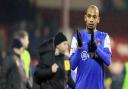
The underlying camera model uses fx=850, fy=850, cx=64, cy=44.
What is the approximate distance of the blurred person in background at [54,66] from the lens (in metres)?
12.6

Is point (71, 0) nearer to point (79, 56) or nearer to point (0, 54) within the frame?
point (0, 54)

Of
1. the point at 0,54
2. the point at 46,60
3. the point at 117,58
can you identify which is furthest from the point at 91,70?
the point at 117,58

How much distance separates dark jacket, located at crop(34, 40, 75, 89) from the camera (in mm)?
12578

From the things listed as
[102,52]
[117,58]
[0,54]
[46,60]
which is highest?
[102,52]

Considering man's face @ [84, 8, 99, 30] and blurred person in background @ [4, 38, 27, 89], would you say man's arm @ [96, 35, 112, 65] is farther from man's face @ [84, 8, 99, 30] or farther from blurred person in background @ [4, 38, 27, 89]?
blurred person in background @ [4, 38, 27, 89]

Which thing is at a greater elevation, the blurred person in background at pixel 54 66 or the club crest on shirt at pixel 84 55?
the club crest on shirt at pixel 84 55

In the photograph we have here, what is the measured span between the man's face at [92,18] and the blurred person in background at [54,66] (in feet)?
8.32

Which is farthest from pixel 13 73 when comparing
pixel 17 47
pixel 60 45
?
pixel 60 45

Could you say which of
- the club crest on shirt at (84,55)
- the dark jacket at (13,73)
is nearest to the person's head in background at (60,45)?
the dark jacket at (13,73)

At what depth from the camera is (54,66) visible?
41.3ft

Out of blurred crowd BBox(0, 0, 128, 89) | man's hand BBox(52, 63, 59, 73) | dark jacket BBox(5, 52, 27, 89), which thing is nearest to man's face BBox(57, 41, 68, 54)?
man's hand BBox(52, 63, 59, 73)

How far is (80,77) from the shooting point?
33.4 feet

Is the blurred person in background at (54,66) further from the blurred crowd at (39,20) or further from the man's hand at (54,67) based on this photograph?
the blurred crowd at (39,20)

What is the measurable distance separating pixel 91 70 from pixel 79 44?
0.36m
